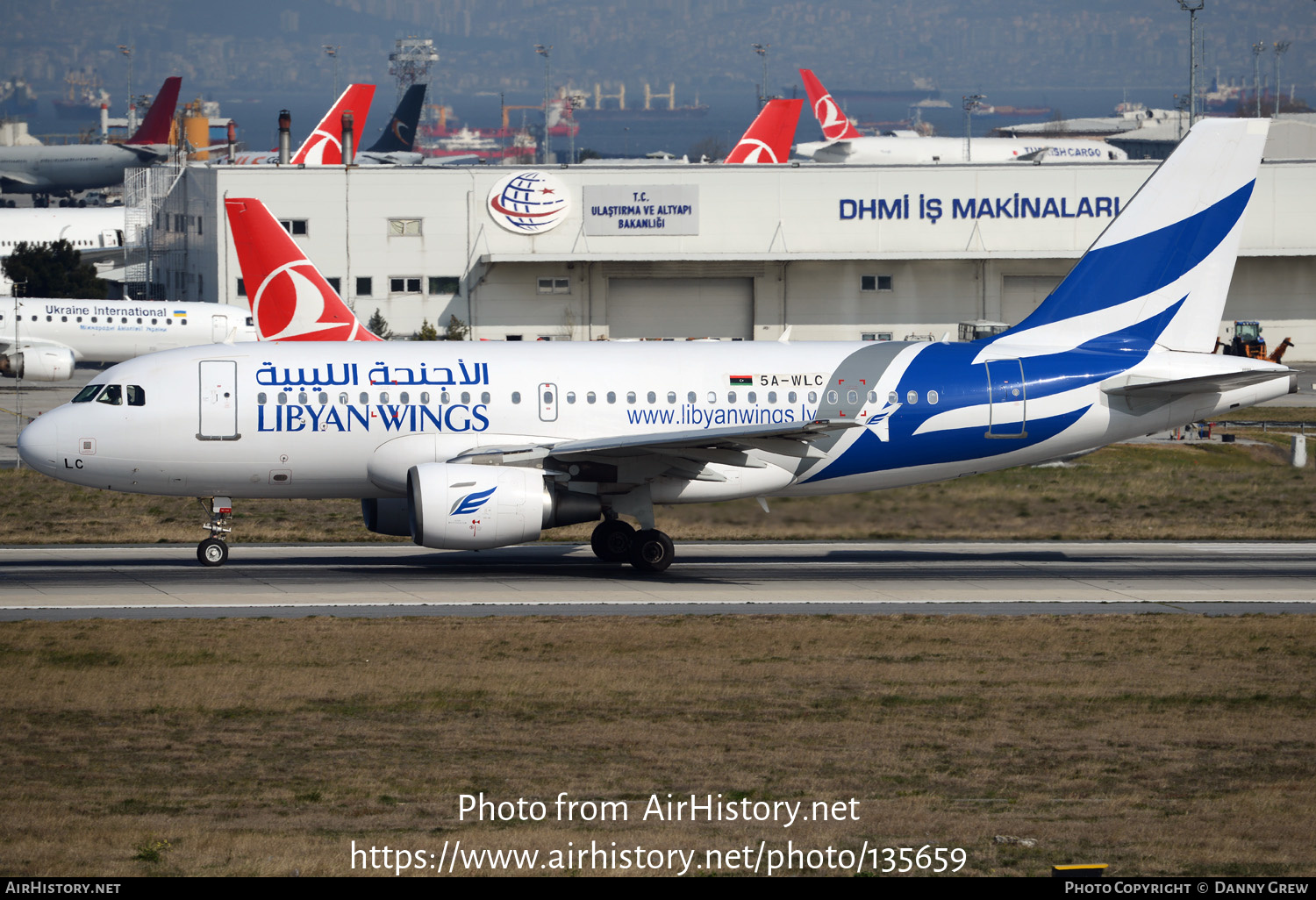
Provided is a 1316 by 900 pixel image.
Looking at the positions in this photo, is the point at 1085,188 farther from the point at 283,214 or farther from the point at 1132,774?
the point at 1132,774

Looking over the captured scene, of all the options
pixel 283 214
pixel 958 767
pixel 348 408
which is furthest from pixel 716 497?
pixel 283 214

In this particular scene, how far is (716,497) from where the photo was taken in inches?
1233

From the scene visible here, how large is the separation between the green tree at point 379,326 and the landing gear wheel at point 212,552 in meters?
42.6

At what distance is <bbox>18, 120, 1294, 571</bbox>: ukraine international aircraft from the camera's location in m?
30.4

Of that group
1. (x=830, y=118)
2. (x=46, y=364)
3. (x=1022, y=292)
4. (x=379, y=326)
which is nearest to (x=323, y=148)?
(x=379, y=326)

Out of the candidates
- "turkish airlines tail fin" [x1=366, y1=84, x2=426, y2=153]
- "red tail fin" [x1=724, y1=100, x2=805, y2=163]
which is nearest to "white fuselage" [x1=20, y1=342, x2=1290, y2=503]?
"red tail fin" [x1=724, y1=100, x2=805, y2=163]

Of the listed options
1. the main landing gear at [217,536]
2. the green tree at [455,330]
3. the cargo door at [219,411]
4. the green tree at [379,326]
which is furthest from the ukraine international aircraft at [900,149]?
the cargo door at [219,411]

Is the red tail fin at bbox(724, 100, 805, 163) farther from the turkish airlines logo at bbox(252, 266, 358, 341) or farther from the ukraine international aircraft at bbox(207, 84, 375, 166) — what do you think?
the turkish airlines logo at bbox(252, 266, 358, 341)

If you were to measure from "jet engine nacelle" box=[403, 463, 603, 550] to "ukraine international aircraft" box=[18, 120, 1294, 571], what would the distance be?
0.04m

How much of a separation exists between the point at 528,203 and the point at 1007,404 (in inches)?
1922

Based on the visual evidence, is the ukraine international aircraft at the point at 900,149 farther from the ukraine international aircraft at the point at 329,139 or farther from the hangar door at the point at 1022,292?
the hangar door at the point at 1022,292

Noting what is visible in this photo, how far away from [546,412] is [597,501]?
7.03 feet

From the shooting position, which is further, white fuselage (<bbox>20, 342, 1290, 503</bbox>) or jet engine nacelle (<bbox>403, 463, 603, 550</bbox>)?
white fuselage (<bbox>20, 342, 1290, 503</bbox>)

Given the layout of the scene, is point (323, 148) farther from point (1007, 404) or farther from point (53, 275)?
point (1007, 404)
